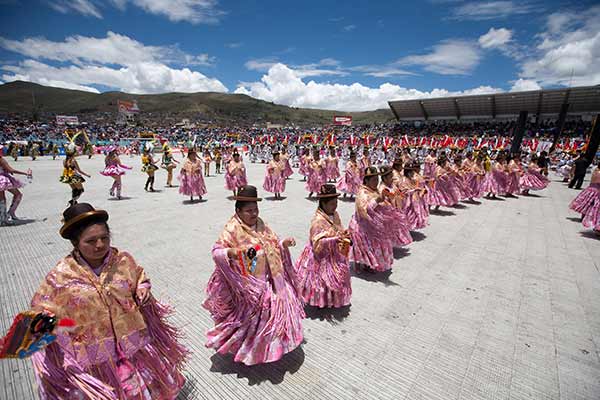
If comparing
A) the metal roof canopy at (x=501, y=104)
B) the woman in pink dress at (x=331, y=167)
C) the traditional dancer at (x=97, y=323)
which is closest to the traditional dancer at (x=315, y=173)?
the woman in pink dress at (x=331, y=167)

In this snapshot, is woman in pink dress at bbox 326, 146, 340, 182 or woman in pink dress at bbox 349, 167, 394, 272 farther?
woman in pink dress at bbox 326, 146, 340, 182

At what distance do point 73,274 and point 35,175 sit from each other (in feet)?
60.6

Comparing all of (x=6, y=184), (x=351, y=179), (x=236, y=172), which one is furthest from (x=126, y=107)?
(x=351, y=179)

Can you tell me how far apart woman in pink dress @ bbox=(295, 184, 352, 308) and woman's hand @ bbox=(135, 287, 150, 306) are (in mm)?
2144

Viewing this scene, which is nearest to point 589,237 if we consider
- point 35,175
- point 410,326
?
point 410,326

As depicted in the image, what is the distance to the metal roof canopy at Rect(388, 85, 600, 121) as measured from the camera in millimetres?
32406

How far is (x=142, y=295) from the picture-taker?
85.7 inches

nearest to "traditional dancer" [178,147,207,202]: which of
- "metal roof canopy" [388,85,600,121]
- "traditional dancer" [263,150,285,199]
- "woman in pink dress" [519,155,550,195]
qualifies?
"traditional dancer" [263,150,285,199]

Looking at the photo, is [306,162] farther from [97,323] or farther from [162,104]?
[162,104]

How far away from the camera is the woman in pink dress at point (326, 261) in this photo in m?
3.82

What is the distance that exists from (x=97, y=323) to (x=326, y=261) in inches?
103

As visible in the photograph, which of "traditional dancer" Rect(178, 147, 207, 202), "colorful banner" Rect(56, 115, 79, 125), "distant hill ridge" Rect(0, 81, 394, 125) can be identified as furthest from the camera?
"distant hill ridge" Rect(0, 81, 394, 125)

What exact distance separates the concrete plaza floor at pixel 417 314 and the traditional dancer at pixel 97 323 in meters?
0.87

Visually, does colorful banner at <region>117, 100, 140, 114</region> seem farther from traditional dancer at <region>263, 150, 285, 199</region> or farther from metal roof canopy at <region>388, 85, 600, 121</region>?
traditional dancer at <region>263, 150, 285, 199</region>
